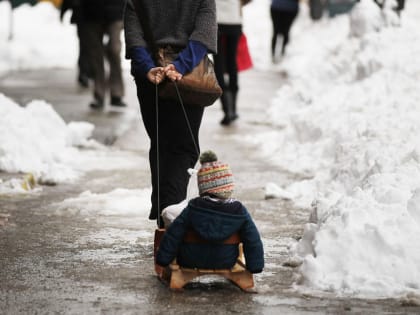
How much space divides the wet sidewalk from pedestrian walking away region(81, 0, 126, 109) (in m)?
2.52

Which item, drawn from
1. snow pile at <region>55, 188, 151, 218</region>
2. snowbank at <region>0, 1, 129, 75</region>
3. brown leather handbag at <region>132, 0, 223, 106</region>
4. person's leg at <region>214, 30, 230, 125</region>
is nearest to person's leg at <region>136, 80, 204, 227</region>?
brown leather handbag at <region>132, 0, 223, 106</region>

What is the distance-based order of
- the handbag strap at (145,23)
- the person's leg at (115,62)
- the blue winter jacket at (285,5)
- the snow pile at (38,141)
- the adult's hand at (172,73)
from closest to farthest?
the adult's hand at (172,73) → the handbag strap at (145,23) → the snow pile at (38,141) → the person's leg at (115,62) → the blue winter jacket at (285,5)

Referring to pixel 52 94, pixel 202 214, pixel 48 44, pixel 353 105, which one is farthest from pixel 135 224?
pixel 48 44

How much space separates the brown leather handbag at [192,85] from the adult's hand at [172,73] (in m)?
0.03

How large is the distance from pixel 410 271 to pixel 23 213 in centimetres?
336

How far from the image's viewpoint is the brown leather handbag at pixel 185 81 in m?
6.46

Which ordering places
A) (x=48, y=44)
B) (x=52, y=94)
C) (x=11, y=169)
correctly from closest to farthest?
1. (x=11, y=169)
2. (x=52, y=94)
3. (x=48, y=44)

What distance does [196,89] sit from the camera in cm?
649

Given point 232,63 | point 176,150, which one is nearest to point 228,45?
point 232,63

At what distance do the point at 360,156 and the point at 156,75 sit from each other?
2476 mm

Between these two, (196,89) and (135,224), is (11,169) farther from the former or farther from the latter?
(196,89)

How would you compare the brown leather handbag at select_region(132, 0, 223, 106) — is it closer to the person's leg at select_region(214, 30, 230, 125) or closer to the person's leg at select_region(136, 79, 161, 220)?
the person's leg at select_region(136, 79, 161, 220)

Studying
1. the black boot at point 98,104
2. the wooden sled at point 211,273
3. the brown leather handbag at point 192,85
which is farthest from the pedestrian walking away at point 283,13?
the wooden sled at point 211,273

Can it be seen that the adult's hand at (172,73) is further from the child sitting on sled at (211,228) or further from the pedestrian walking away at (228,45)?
the pedestrian walking away at (228,45)
